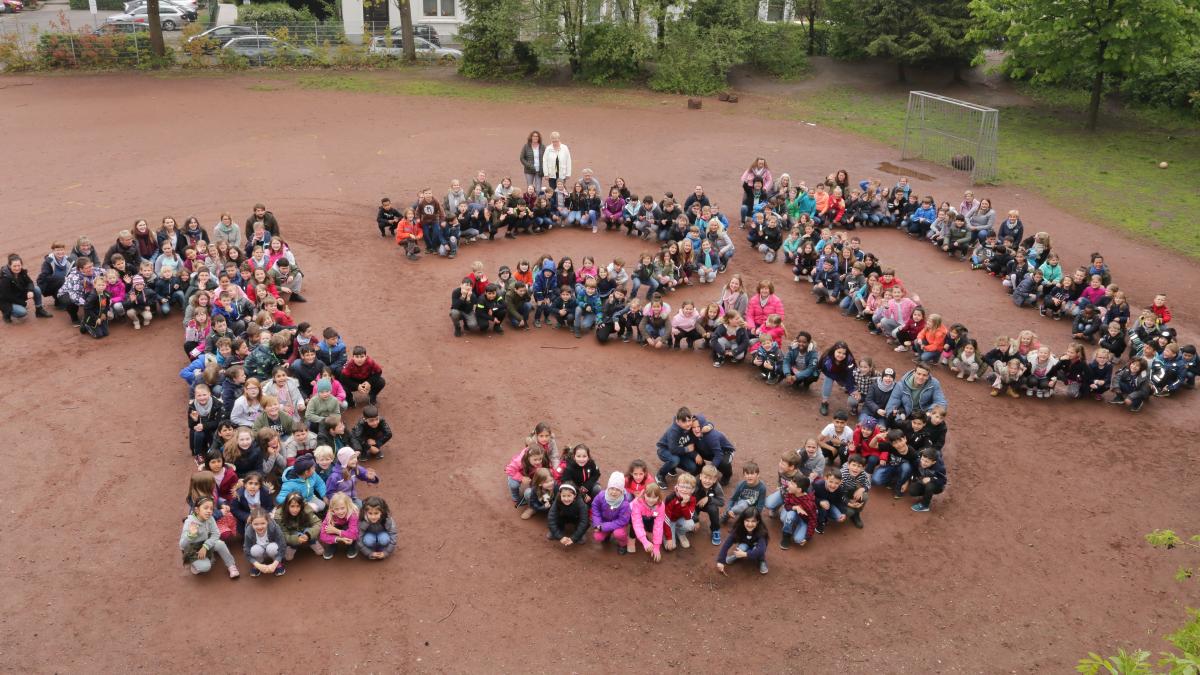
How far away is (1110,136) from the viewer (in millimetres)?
28562

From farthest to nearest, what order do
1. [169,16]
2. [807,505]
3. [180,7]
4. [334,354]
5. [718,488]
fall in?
[180,7], [169,16], [334,354], [718,488], [807,505]

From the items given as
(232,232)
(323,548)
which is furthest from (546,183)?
(323,548)

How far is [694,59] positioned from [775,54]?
4.22m

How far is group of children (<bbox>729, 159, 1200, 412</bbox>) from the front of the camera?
14109mm

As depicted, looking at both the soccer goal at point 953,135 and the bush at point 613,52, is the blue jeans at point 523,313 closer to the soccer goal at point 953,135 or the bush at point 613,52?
the soccer goal at point 953,135

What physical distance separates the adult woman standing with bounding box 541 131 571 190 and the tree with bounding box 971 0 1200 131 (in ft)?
47.8

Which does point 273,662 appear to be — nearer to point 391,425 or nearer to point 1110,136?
point 391,425

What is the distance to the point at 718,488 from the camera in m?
10.9

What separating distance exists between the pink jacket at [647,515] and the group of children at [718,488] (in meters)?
0.01

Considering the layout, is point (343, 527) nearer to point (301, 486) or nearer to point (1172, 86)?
point (301, 486)

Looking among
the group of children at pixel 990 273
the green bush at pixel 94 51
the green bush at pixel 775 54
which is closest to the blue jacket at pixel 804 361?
the group of children at pixel 990 273

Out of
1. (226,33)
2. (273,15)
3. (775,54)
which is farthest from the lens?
(273,15)

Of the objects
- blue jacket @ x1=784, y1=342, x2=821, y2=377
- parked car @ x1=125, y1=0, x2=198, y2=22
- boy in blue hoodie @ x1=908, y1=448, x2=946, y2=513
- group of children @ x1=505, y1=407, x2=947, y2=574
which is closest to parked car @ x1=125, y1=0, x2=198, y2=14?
parked car @ x1=125, y1=0, x2=198, y2=22

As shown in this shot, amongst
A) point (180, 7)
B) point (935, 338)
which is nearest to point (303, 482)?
point (935, 338)
